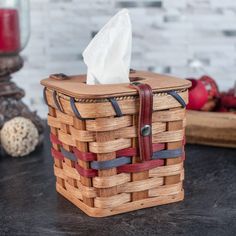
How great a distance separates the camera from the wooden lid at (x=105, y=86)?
67 centimetres

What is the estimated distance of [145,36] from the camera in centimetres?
125

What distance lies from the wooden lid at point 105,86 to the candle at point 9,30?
0.79 feet

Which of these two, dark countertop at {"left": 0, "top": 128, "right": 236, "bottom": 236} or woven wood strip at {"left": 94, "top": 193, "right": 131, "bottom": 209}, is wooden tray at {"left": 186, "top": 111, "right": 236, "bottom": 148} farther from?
woven wood strip at {"left": 94, "top": 193, "right": 131, "bottom": 209}

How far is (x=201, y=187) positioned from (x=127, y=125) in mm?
212

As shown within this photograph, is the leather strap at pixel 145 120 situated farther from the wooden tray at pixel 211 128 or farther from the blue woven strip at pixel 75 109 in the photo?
the wooden tray at pixel 211 128

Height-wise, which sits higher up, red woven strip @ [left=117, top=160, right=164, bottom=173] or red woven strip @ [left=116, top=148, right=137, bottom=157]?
red woven strip @ [left=116, top=148, right=137, bottom=157]

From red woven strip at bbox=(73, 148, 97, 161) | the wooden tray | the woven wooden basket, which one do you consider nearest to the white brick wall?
the wooden tray

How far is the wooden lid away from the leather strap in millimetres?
12

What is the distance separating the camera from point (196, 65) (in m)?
1.28

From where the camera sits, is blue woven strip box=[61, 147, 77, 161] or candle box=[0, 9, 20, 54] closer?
blue woven strip box=[61, 147, 77, 161]

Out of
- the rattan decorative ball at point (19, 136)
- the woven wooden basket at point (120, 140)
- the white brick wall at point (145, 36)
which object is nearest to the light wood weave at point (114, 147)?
the woven wooden basket at point (120, 140)

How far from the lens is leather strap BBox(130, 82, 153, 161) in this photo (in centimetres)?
69

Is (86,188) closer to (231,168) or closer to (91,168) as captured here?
(91,168)

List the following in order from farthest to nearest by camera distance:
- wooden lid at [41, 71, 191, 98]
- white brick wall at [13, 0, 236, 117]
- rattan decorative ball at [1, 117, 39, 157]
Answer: white brick wall at [13, 0, 236, 117] < rattan decorative ball at [1, 117, 39, 157] < wooden lid at [41, 71, 191, 98]
